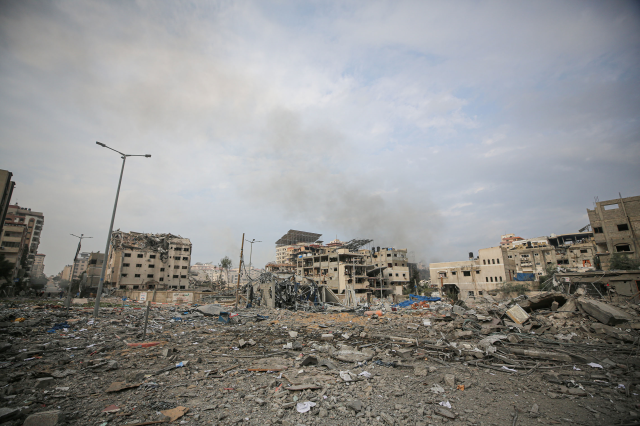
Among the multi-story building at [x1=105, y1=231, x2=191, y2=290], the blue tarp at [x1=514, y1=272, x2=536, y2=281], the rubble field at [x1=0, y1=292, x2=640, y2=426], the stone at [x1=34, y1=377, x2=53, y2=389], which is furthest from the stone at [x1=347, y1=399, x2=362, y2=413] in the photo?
the multi-story building at [x1=105, y1=231, x2=191, y2=290]

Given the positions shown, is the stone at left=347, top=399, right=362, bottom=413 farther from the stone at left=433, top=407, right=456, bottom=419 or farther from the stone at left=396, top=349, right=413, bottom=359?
the stone at left=396, top=349, right=413, bottom=359

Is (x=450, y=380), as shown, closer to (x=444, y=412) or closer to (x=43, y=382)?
(x=444, y=412)

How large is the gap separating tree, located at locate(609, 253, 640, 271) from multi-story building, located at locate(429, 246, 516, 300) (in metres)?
17.2

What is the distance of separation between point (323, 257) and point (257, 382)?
53.7 m

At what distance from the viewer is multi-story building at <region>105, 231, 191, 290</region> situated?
5703 cm

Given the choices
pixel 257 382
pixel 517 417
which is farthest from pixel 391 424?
pixel 257 382

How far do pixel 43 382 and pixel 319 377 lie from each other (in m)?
5.77

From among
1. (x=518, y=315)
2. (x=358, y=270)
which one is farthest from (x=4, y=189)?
(x=358, y=270)

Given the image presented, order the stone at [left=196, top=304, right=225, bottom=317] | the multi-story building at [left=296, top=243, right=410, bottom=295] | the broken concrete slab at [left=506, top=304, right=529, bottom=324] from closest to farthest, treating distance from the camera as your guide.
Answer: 1. the broken concrete slab at [left=506, top=304, right=529, bottom=324]
2. the stone at [left=196, top=304, right=225, bottom=317]
3. the multi-story building at [left=296, top=243, right=410, bottom=295]

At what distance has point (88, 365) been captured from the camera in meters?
7.05

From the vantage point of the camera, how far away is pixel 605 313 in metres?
12.1

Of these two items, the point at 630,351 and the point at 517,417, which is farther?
the point at 630,351

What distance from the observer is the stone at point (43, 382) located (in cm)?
549

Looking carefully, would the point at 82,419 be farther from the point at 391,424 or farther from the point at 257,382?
the point at 391,424
